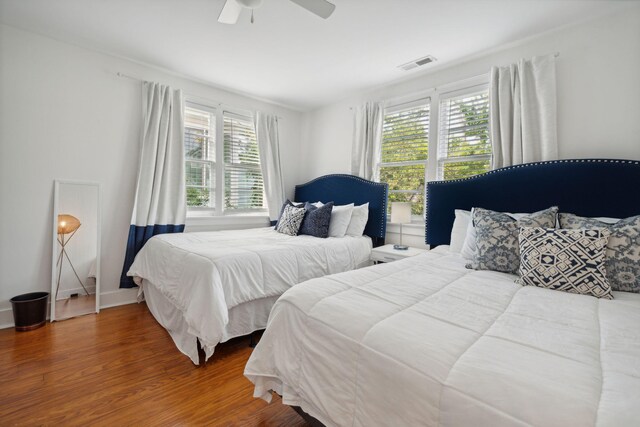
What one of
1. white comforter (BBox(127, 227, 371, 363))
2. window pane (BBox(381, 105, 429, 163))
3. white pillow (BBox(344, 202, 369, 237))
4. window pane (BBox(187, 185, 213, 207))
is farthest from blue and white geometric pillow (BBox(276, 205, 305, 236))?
window pane (BBox(381, 105, 429, 163))

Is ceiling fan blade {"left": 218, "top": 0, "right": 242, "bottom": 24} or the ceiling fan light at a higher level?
ceiling fan blade {"left": 218, "top": 0, "right": 242, "bottom": 24}

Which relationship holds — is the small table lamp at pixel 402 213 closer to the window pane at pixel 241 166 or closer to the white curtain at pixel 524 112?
the white curtain at pixel 524 112

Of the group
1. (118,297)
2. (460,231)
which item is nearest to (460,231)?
(460,231)

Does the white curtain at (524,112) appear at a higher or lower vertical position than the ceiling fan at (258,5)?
lower

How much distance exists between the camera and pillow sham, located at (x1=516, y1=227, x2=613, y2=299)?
1403 mm

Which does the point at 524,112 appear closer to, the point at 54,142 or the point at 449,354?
the point at 449,354

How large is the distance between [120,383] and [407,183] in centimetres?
317

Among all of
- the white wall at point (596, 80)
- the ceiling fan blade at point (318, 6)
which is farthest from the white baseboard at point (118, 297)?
the white wall at point (596, 80)

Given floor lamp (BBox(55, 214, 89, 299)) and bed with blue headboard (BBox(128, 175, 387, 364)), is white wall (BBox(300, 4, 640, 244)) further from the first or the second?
floor lamp (BBox(55, 214, 89, 299))

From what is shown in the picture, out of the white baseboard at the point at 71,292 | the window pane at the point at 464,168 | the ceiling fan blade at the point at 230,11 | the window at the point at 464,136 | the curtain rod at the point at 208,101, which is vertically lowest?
the white baseboard at the point at 71,292

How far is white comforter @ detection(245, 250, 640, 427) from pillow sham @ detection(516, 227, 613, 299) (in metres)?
0.08

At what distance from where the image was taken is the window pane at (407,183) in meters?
3.28

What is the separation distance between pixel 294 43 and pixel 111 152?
2.24 m

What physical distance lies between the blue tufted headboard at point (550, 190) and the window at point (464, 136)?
0.32 meters
